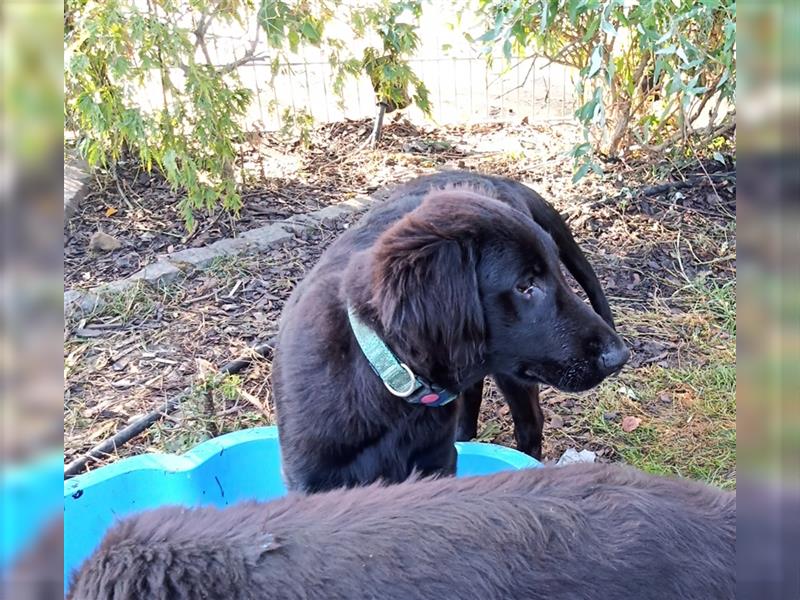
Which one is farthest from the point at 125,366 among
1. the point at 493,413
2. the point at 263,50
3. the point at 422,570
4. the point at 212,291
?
the point at 422,570

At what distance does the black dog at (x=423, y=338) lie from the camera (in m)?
1.92

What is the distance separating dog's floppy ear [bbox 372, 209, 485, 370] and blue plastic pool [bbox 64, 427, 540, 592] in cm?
51

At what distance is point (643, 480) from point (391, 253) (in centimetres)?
81

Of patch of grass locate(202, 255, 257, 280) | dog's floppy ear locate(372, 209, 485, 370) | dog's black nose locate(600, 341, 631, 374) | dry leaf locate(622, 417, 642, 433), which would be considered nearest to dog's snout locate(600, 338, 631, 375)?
dog's black nose locate(600, 341, 631, 374)

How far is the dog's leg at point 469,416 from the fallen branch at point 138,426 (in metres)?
1.00

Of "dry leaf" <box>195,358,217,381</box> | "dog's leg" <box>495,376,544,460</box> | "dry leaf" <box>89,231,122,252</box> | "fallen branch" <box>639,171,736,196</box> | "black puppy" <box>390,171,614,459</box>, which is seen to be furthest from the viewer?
"fallen branch" <box>639,171,736,196</box>

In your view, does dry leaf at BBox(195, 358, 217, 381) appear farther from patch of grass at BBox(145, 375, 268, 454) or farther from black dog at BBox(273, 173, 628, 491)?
black dog at BBox(273, 173, 628, 491)

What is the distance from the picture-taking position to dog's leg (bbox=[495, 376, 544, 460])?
9.39 feet

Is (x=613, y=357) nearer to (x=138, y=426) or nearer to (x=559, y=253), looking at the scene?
(x=559, y=253)

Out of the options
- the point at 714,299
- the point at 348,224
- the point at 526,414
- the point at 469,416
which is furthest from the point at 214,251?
the point at 714,299

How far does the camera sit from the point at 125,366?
3.49m
